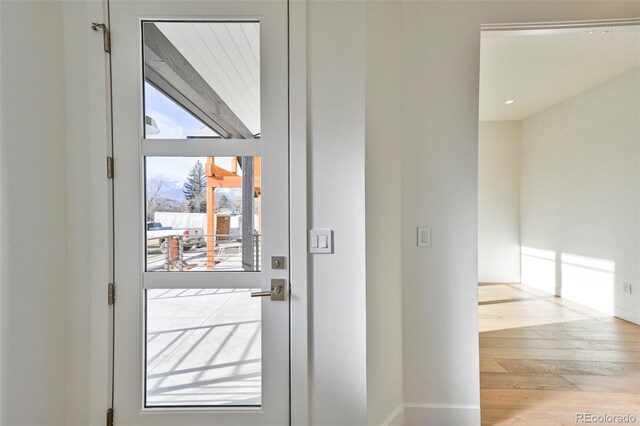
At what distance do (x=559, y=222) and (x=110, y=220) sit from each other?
5604mm

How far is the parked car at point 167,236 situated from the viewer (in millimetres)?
1525

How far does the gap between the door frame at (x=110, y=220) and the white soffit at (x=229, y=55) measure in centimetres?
19

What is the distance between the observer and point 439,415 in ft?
5.54

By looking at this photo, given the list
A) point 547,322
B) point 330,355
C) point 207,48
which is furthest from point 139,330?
point 547,322

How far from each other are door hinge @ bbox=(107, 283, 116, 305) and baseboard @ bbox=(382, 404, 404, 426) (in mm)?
1503

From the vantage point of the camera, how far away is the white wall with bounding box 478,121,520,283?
5492 mm

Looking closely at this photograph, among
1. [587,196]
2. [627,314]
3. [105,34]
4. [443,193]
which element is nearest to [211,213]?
[105,34]

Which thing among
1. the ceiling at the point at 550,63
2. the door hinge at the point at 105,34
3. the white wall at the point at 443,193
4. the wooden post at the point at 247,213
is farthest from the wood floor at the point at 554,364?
the door hinge at the point at 105,34

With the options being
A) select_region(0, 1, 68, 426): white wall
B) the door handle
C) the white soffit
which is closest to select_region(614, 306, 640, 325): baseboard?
the door handle

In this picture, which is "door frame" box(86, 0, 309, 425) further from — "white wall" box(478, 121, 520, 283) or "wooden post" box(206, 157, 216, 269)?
"white wall" box(478, 121, 520, 283)

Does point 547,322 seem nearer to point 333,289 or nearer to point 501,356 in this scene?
point 501,356

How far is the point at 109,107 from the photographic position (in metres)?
1.49

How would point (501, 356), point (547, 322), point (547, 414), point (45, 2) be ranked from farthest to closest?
1. point (547, 322)
2. point (501, 356)
3. point (547, 414)
4. point (45, 2)

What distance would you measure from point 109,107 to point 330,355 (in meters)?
1.62
